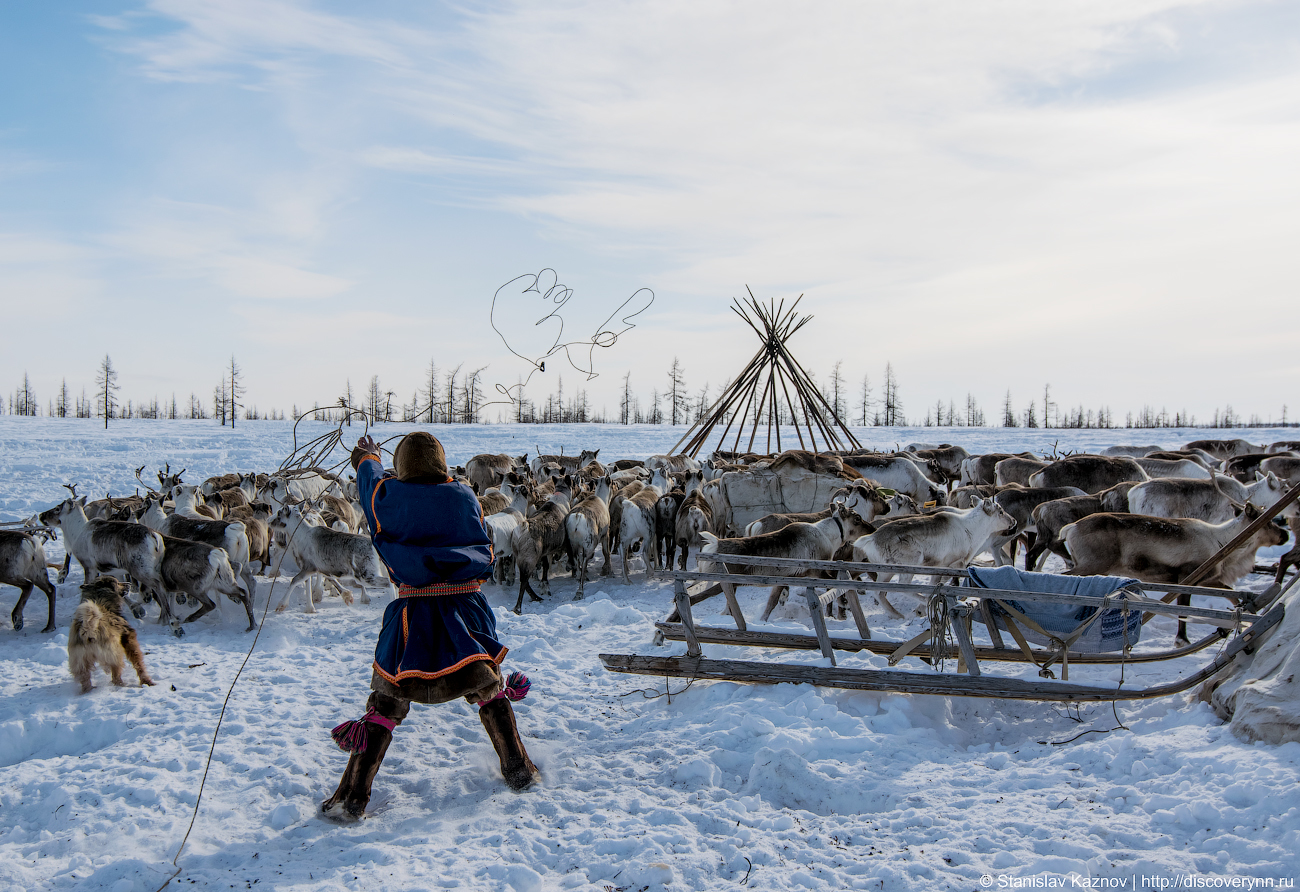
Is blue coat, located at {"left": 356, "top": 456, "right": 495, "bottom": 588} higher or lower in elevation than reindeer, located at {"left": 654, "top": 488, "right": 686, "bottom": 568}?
higher

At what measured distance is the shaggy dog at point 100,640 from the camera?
5977 mm

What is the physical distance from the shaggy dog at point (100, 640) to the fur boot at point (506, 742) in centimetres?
349

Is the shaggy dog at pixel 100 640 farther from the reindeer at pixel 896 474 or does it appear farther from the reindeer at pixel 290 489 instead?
the reindeer at pixel 896 474

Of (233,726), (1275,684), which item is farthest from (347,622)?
(1275,684)

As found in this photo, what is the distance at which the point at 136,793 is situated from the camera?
4.49m

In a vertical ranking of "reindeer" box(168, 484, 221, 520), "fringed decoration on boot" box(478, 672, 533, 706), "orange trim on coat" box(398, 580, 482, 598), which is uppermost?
"orange trim on coat" box(398, 580, 482, 598)

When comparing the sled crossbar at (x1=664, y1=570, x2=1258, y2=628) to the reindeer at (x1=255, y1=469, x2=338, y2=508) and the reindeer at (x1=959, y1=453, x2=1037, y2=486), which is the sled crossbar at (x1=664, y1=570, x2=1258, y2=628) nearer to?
the reindeer at (x1=255, y1=469, x2=338, y2=508)

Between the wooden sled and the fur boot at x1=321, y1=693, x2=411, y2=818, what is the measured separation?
1873 millimetres

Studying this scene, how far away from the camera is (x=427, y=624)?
179 inches

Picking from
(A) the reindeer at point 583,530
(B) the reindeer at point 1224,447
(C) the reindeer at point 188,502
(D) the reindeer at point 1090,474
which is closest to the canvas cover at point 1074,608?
(A) the reindeer at point 583,530

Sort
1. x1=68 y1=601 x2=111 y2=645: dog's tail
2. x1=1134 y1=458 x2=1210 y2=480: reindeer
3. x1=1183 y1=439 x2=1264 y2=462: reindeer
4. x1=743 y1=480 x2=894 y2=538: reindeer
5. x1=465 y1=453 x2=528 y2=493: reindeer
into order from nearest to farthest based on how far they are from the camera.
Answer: x1=68 y1=601 x2=111 y2=645: dog's tail
x1=743 y1=480 x2=894 y2=538: reindeer
x1=1134 y1=458 x2=1210 y2=480: reindeer
x1=465 y1=453 x2=528 y2=493: reindeer
x1=1183 y1=439 x2=1264 y2=462: reindeer

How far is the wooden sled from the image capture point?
518cm

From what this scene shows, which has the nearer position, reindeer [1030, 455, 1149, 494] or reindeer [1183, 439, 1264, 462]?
reindeer [1030, 455, 1149, 494]

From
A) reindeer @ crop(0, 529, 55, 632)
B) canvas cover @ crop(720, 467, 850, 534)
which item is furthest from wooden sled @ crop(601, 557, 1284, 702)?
reindeer @ crop(0, 529, 55, 632)
